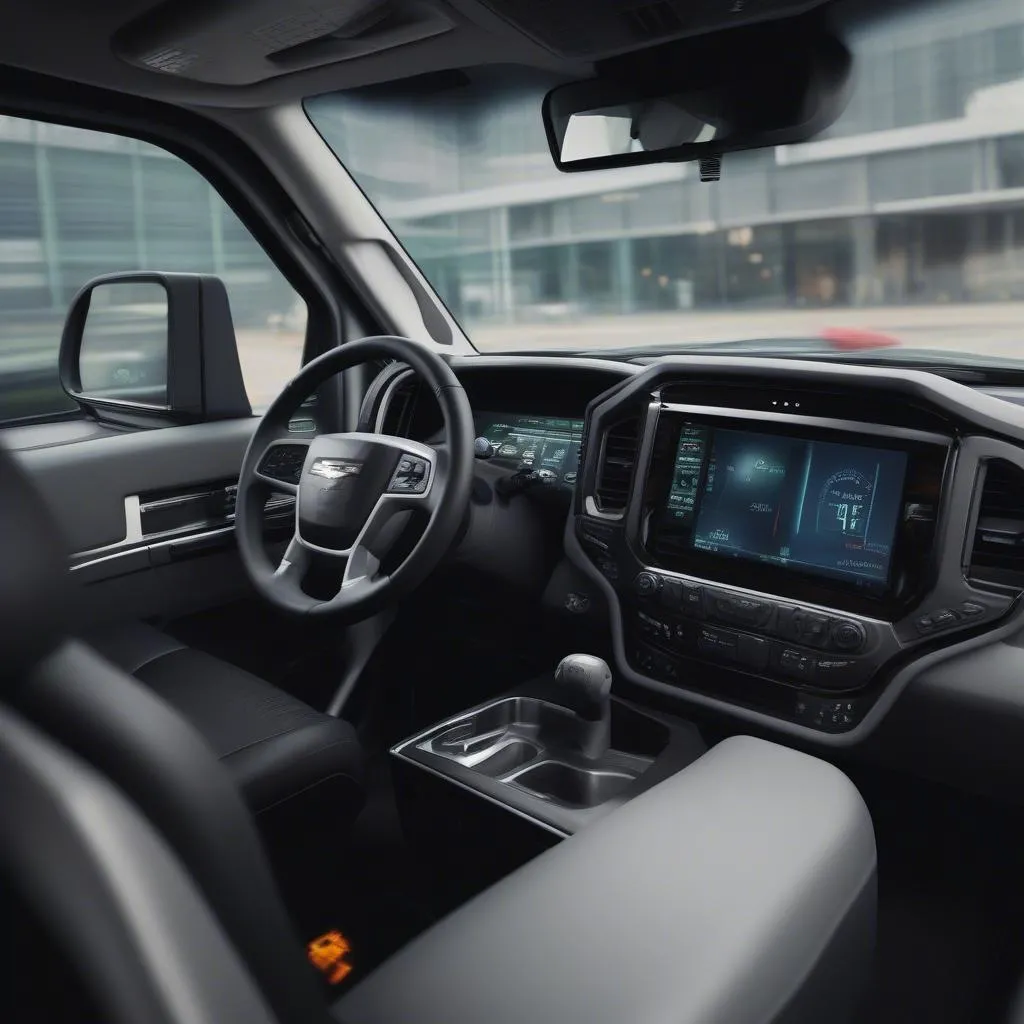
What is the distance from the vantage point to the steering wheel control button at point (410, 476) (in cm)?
217

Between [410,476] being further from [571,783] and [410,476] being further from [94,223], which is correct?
[94,223]

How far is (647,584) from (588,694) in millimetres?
291

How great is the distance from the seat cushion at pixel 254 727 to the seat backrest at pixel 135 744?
3.89ft

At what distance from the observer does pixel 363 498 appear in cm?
222

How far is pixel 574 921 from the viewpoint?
878 millimetres

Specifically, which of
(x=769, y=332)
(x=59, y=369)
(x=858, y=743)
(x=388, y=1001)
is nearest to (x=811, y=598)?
(x=858, y=743)

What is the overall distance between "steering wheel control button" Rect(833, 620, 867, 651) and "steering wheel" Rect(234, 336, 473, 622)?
77cm

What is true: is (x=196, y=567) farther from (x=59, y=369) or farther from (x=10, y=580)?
(x=10, y=580)

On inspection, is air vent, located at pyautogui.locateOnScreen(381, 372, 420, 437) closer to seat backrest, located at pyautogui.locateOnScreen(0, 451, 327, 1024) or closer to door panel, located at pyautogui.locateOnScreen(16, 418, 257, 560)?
door panel, located at pyautogui.locateOnScreen(16, 418, 257, 560)

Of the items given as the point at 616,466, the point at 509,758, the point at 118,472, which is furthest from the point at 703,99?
the point at 118,472

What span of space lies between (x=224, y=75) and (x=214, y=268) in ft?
1.88

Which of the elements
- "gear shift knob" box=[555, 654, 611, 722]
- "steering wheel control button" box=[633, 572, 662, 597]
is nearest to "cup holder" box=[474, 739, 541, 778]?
"gear shift knob" box=[555, 654, 611, 722]

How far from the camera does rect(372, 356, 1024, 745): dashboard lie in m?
1.75

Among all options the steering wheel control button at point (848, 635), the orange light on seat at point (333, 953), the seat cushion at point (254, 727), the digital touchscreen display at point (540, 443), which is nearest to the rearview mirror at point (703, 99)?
the digital touchscreen display at point (540, 443)
